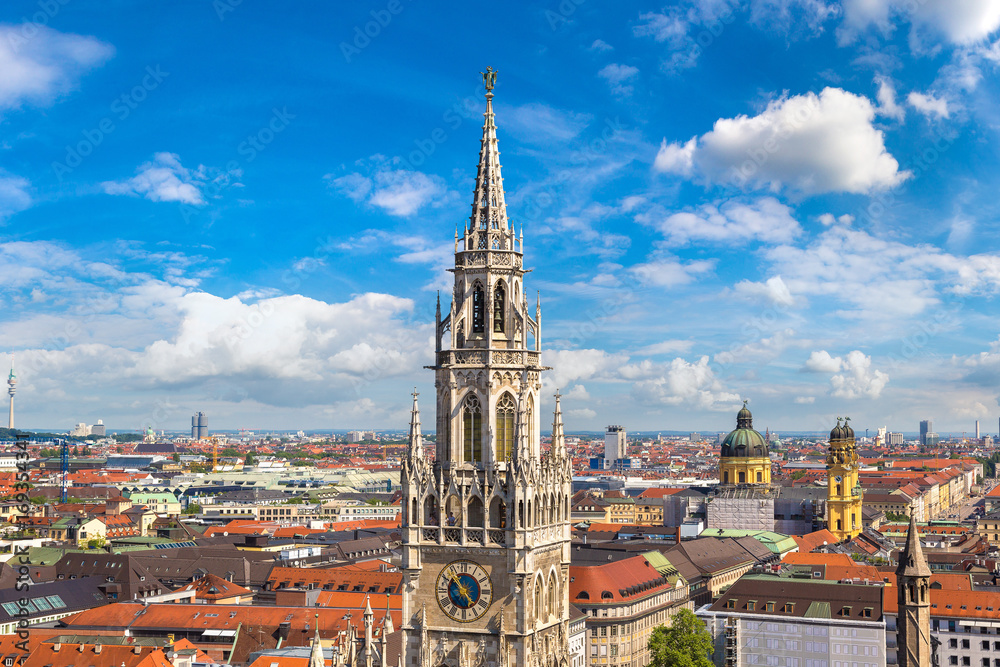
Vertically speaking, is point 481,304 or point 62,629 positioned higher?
point 481,304

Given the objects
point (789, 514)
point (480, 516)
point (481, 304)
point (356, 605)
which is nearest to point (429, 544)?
point (480, 516)

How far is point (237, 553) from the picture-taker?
132375mm

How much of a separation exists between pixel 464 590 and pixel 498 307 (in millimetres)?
8138

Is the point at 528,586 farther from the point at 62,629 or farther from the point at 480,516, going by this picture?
the point at 62,629

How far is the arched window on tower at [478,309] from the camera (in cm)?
3391

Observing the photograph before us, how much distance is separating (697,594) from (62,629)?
218 ft

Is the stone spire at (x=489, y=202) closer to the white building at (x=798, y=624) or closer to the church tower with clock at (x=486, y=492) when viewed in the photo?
the church tower with clock at (x=486, y=492)

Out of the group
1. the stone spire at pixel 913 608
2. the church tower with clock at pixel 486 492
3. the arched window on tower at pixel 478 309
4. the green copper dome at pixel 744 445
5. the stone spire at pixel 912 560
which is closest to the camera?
the church tower with clock at pixel 486 492

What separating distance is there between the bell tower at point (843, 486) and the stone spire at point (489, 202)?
13296cm

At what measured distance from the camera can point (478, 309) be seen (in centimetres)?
3403

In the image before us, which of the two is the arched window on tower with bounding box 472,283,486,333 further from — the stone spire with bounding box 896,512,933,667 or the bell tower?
the bell tower

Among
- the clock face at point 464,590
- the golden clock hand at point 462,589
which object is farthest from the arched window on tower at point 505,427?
the golden clock hand at point 462,589

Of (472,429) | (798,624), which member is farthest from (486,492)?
(798,624)

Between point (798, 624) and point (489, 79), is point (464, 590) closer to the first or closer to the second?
point (489, 79)
